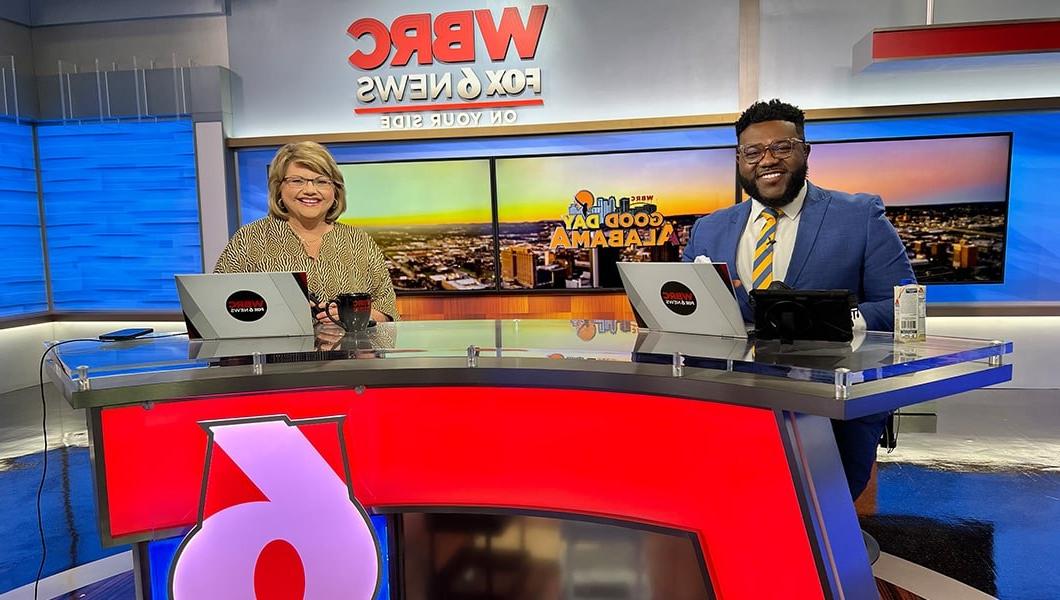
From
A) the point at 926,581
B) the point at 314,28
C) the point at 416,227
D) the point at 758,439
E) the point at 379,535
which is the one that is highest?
the point at 314,28

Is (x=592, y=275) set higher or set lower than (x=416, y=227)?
lower

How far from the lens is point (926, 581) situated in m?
2.42

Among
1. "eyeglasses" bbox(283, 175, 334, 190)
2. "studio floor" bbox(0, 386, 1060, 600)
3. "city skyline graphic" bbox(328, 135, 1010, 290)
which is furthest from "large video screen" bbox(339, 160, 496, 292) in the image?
"eyeglasses" bbox(283, 175, 334, 190)

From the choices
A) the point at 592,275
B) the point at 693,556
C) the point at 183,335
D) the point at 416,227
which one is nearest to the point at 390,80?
the point at 416,227

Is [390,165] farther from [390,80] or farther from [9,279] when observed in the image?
[9,279]

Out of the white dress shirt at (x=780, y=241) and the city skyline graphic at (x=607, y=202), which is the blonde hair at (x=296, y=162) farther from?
the city skyline graphic at (x=607, y=202)

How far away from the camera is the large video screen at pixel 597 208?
5070mm

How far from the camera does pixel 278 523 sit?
175cm

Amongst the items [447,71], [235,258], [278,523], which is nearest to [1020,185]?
[447,71]

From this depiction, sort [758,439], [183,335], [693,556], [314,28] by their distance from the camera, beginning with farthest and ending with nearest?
[314,28]
[183,335]
[693,556]
[758,439]

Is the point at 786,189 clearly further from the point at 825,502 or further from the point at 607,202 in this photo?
the point at 607,202

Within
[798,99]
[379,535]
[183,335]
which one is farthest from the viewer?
[798,99]

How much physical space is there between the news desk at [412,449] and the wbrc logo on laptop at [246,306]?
0.57 feet

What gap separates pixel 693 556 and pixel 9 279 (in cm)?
625
